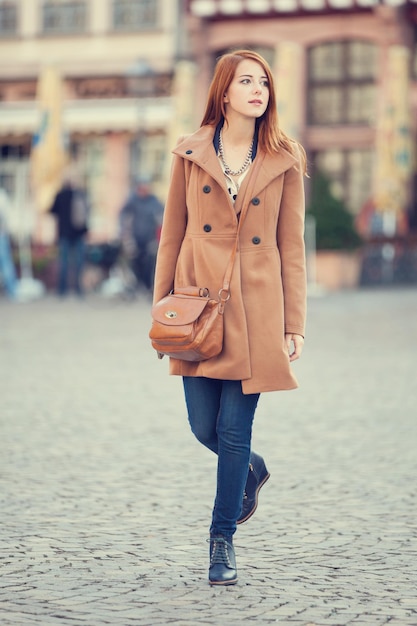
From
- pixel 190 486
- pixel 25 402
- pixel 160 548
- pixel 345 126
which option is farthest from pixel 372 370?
pixel 345 126

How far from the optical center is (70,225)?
22922 millimetres

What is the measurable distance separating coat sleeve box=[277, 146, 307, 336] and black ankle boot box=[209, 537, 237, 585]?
70 cm

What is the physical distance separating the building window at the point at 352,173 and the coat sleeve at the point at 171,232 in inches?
1246

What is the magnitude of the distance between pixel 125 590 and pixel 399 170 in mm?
24928

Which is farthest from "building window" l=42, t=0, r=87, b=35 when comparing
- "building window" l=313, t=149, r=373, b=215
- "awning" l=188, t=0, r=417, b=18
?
"building window" l=313, t=149, r=373, b=215

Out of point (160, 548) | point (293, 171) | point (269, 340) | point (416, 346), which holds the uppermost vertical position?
point (293, 171)

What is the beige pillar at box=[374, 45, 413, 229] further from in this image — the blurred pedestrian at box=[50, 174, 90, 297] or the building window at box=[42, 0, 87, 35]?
the building window at box=[42, 0, 87, 35]

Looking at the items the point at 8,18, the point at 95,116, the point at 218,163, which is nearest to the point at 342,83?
the point at 95,116

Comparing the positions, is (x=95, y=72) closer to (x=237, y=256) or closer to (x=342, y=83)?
(x=342, y=83)

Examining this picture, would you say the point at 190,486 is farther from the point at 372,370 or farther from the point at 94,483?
the point at 372,370

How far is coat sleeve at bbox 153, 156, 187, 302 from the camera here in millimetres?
5105

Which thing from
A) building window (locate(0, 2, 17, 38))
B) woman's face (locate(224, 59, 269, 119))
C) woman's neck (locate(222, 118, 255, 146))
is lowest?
woman's neck (locate(222, 118, 255, 146))

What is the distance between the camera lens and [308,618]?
4391 mm

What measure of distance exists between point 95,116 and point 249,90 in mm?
35277
